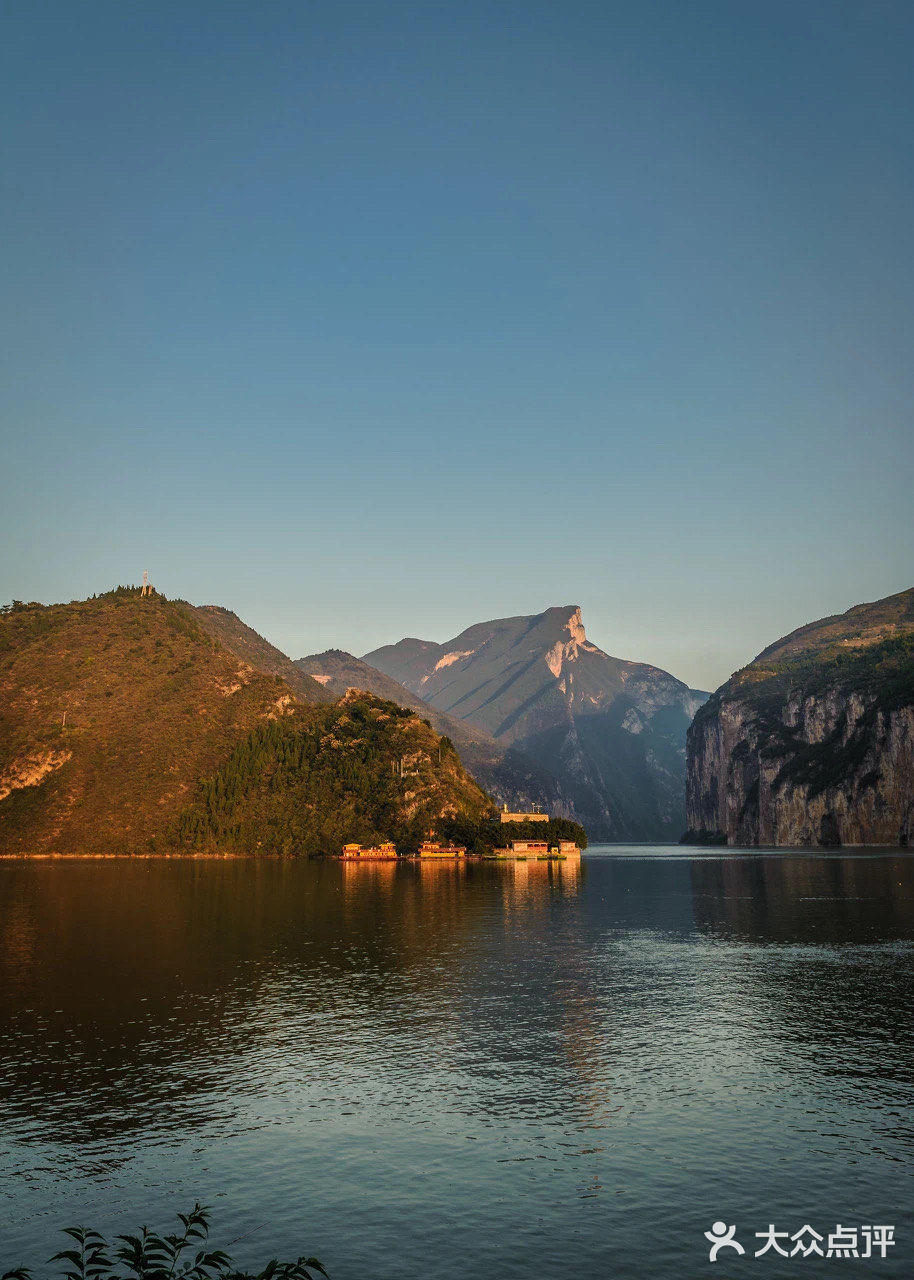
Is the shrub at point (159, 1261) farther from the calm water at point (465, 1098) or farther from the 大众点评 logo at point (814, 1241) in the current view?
the 大众点评 logo at point (814, 1241)

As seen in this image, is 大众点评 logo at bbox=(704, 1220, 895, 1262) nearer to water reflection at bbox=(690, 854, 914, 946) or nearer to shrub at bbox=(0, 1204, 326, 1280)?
shrub at bbox=(0, 1204, 326, 1280)

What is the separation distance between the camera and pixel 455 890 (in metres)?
170

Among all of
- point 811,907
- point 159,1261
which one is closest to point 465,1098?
point 159,1261

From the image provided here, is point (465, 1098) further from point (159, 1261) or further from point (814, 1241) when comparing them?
point (159, 1261)

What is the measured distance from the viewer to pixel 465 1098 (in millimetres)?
→ 44406

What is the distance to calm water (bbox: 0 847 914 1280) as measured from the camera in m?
30.9

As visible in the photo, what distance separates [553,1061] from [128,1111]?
20015 mm

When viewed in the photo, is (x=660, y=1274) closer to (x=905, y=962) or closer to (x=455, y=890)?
(x=905, y=962)

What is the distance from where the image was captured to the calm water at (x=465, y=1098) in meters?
30.9

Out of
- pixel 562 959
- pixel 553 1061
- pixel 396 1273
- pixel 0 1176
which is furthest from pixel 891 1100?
pixel 562 959

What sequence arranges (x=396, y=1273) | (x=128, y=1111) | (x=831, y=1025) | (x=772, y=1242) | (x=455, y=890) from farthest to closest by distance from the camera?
(x=455, y=890) < (x=831, y=1025) < (x=128, y=1111) < (x=772, y=1242) < (x=396, y=1273)

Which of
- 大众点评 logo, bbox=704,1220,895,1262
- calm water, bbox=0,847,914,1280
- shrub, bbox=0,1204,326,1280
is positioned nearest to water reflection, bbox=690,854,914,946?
calm water, bbox=0,847,914,1280

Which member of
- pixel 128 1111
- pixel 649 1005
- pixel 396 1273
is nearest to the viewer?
pixel 396 1273

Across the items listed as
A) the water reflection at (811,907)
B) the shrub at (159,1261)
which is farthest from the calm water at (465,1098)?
the water reflection at (811,907)
